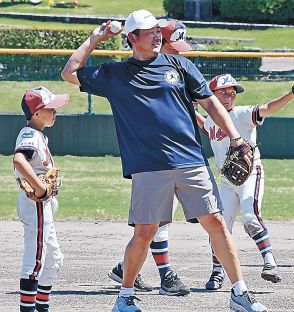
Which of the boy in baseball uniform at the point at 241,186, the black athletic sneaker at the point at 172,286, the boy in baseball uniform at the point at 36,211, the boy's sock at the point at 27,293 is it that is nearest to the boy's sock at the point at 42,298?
the boy in baseball uniform at the point at 36,211

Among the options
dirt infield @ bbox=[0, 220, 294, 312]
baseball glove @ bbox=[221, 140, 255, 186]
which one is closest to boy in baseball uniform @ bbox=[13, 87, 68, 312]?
dirt infield @ bbox=[0, 220, 294, 312]

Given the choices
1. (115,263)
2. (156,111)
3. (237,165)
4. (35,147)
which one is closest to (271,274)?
(237,165)

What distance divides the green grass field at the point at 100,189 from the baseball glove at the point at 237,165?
17.4 ft

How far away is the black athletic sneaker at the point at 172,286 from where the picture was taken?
9.08 m

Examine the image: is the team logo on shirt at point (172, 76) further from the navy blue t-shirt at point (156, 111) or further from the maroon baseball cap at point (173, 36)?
the maroon baseball cap at point (173, 36)

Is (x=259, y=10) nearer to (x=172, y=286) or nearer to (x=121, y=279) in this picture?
(x=121, y=279)

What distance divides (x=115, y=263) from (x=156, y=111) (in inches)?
120

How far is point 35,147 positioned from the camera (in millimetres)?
7871

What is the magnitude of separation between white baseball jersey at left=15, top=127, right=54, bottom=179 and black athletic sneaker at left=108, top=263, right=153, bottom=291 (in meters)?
1.71

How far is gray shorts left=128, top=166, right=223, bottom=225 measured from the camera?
7.91 metres

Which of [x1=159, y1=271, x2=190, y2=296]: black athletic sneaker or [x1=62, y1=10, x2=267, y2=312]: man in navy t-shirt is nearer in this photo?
[x1=62, y1=10, x2=267, y2=312]: man in navy t-shirt

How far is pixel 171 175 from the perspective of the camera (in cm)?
792

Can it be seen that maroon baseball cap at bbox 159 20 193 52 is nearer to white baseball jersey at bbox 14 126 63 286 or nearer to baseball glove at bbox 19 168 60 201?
white baseball jersey at bbox 14 126 63 286

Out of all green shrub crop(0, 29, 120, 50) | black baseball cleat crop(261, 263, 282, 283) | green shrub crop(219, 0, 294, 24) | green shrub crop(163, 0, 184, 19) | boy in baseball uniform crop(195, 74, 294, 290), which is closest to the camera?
black baseball cleat crop(261, 263, 282, 283)
